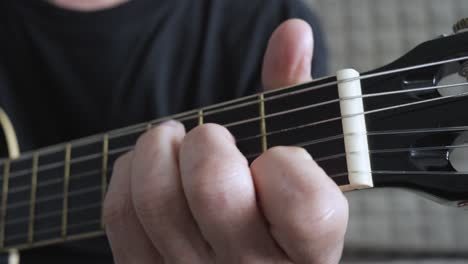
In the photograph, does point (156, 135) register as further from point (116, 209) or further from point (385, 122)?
point (385, 122)

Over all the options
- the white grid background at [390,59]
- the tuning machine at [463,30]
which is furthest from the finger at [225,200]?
the white grid background at [390,59]

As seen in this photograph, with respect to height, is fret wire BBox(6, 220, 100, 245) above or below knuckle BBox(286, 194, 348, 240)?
above

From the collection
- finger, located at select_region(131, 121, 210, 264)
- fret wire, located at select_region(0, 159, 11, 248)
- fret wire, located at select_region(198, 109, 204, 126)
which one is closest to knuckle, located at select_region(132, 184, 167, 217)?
finger, located at select_region(131, 121, 210, 264)

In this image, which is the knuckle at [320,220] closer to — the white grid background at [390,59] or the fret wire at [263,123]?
the fret wire at [263,123]

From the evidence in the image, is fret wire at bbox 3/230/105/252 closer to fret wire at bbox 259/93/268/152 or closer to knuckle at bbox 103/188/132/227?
knuckle at bbox 103/188/132/227

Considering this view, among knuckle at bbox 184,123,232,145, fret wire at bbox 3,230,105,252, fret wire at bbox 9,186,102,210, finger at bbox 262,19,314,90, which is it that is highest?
finger at bbox 262,19,314,90

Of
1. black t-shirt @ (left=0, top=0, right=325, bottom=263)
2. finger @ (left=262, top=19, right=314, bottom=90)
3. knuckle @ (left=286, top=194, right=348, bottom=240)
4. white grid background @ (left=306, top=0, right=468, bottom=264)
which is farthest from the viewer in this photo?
white grid background @ (left=306, top=0, right=468, bottom=264)

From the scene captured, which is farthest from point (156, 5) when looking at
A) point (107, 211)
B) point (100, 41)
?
point (107, 211)
